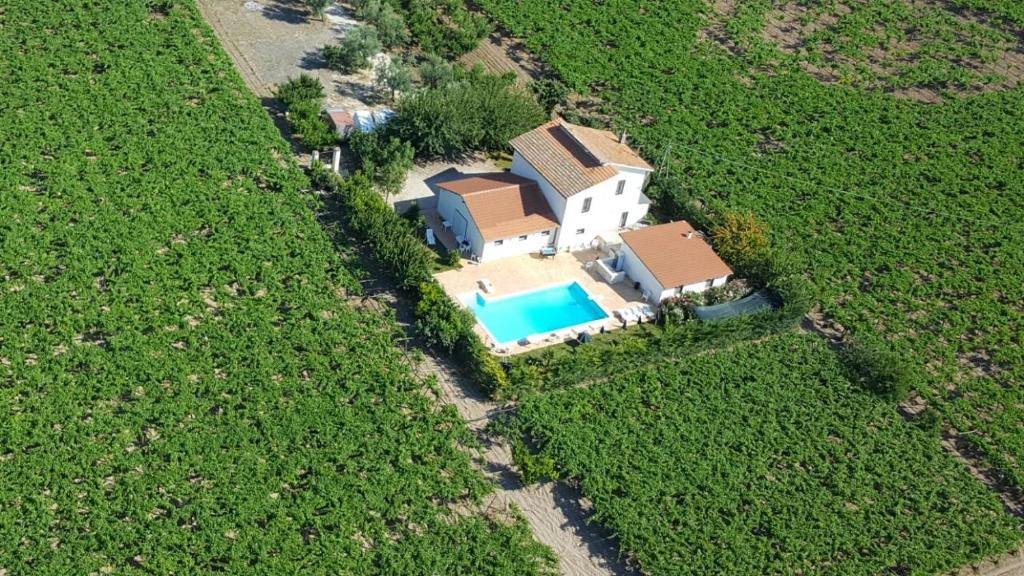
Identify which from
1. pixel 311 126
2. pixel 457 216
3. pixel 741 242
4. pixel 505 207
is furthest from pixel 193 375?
pixel 741 242

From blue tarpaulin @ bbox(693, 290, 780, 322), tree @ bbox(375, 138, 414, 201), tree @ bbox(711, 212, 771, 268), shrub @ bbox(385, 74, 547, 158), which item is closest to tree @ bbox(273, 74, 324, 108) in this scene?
shrub @ bbox(385, 74, 547, 158)

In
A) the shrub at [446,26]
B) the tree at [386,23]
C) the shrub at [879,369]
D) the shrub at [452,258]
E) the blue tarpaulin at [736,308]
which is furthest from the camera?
the shrub at [446,26]

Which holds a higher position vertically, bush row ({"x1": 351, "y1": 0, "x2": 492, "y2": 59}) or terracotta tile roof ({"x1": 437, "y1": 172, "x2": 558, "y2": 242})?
bush row ({"x1": 351, "y1": 0, "x2": 492, "y2": 59})

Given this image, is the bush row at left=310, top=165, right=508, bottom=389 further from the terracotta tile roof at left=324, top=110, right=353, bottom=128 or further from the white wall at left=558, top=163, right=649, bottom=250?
the white wall at left=558, top=163, right=649, bottom=250

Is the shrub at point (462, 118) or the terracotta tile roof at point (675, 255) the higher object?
the shrub at point (462, 118)

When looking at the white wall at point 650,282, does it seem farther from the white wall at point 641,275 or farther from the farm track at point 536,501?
the farm track at point 536,501

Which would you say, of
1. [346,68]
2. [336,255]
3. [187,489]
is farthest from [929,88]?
[187,489]

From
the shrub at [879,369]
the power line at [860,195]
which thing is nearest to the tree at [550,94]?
the power line at [860,195]
